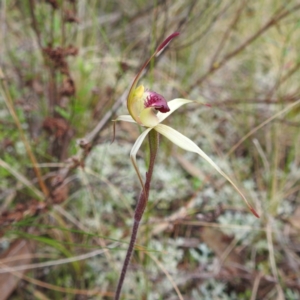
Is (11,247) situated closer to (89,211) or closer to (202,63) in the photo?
(89,211)

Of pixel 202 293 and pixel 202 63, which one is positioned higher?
pixel 202 63

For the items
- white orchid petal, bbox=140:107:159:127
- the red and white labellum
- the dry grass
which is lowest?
the dry grass

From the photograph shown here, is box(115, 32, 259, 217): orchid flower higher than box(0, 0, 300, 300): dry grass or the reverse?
higher

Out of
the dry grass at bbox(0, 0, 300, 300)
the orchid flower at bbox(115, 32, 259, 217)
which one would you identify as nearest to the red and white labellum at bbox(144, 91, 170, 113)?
the orchid flower at bbox(115, 32, 259, 217)

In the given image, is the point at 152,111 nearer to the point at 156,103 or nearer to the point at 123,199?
the point at 156,103

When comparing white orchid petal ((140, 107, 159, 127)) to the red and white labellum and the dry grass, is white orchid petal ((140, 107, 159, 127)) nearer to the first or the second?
the red and white labellum

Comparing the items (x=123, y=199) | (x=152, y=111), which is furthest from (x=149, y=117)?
(x=123, y=199)

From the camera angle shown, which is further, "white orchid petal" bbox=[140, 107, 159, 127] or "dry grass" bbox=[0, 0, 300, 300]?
"dry grass" bbox=[0, 0, 300, 300]

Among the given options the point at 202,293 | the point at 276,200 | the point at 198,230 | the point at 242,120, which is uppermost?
the point at 242,120

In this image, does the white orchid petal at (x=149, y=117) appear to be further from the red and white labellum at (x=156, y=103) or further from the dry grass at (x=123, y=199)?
the dry grass at (x=123, y=199)

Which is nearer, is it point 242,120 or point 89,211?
point 89,211

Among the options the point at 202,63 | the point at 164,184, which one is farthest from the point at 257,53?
the point at 164,184
